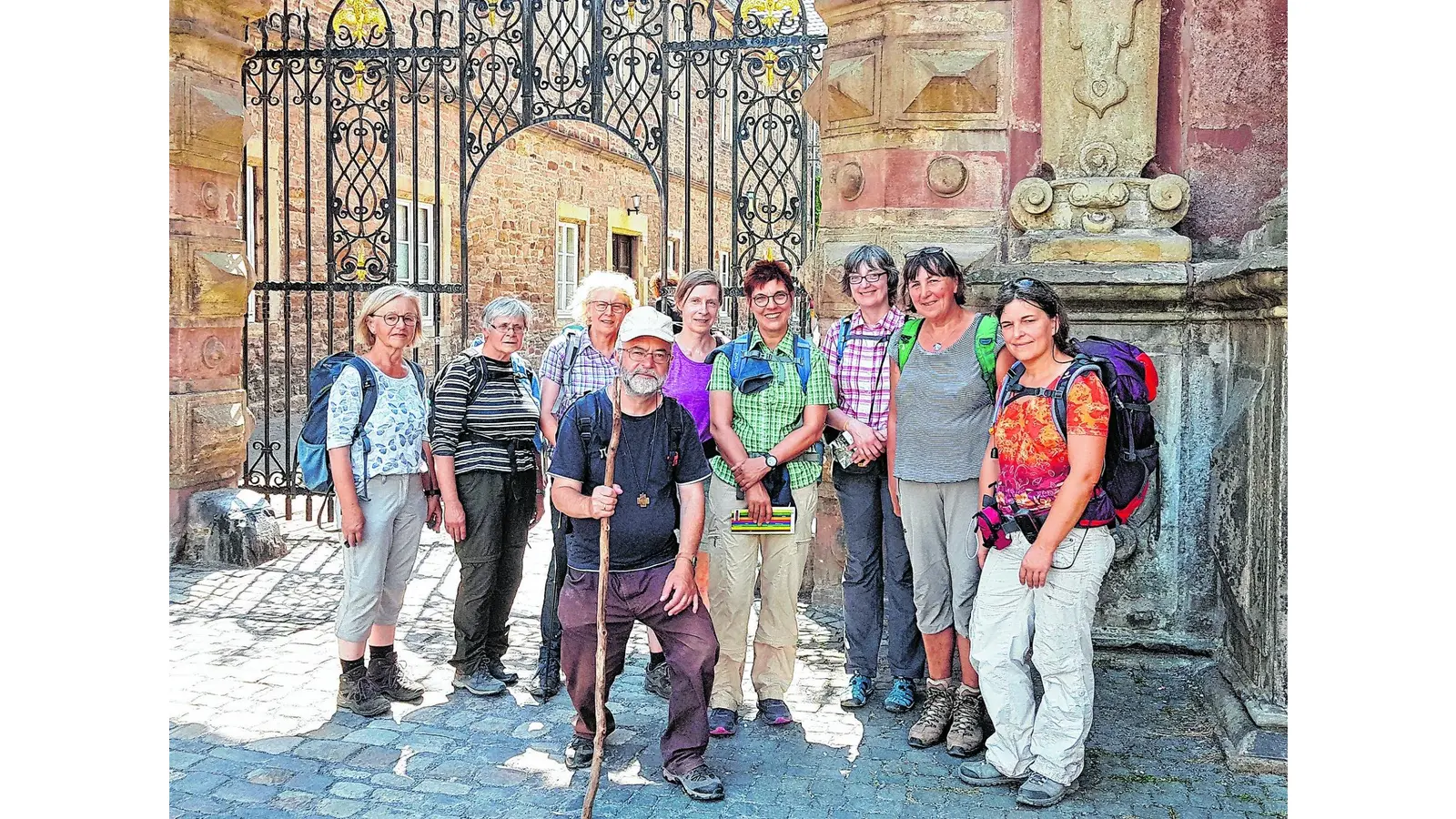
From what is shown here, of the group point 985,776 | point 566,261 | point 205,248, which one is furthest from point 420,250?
point 985,776

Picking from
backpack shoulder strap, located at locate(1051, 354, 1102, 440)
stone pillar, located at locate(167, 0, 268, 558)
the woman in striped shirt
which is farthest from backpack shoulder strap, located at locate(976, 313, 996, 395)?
stone pillar, located at locate(167, 0, 268, 558)

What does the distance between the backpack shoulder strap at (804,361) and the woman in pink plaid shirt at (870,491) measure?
6.5 inches

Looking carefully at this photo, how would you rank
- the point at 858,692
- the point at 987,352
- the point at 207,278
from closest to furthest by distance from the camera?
the point at 987,352, the point at 858,692, the point at 207,278

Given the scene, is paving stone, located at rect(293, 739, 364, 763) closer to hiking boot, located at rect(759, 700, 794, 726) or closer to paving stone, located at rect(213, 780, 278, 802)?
paving stone, located at rect(213, 780, 278, 802)

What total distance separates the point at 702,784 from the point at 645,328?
163 cm

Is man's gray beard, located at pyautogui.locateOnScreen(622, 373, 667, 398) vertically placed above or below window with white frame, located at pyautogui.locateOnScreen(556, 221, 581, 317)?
Result: below

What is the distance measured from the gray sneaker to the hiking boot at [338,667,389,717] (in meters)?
2.45

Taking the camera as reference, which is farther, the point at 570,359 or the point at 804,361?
the point at 570,359

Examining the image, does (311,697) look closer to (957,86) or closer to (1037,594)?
(1037,594)

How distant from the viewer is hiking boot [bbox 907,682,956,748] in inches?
204

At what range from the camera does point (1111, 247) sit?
629cm

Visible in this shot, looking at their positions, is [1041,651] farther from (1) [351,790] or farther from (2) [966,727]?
(1) [351,790]

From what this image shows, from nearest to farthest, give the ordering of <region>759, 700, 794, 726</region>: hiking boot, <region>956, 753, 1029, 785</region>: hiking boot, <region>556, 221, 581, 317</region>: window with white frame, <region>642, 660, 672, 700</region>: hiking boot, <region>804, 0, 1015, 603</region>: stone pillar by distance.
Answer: <region>956, 753, 1029, 785</region>: hiking boot
<region>759, 700, 794, 726</region>: hiking boot
<region>642, 660, 672, 700</region>: hiking boot
<region>804, 0, 1015, 603</region>: stone pillar
<region>556, 221, 581, 317</region>: window with white frame

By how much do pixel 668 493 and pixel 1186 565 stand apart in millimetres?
2855
